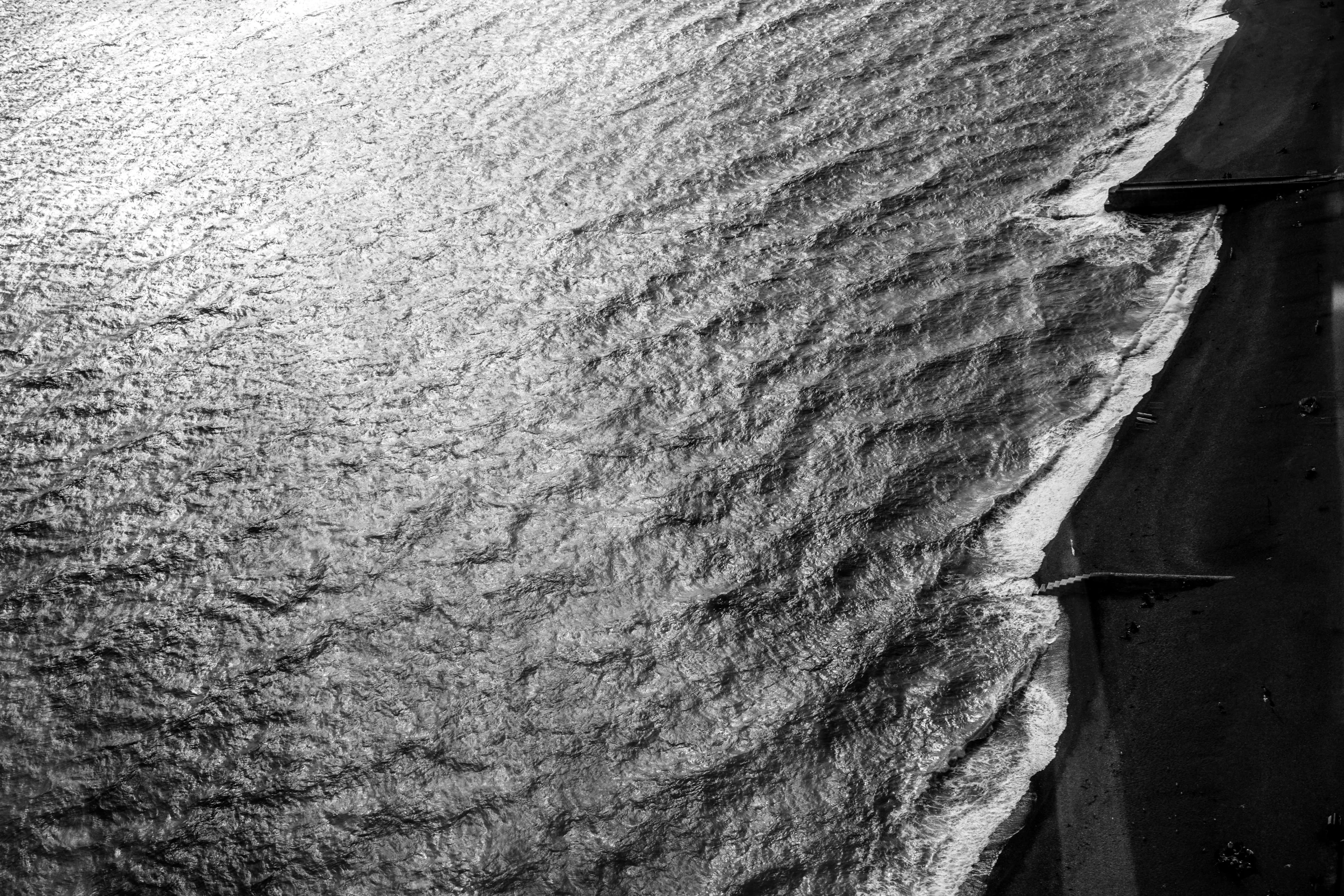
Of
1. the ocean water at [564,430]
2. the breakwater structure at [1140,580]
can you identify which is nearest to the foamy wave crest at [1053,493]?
the ocean water at [564,430]

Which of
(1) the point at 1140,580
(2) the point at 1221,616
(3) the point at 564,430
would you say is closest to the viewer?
(2) the point at 1221,616

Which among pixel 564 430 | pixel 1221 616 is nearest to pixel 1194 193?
pixel 1221 616

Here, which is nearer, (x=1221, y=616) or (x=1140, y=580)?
(x=1221, y=616)

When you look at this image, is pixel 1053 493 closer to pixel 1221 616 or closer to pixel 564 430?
pixel 1221 616

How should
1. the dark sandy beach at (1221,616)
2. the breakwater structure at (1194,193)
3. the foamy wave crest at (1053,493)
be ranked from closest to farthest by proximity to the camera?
1. the dark sandy beach at (1221,616)
2. the foamy wave crest at (1053,493)
3. the breakwater structure at (1194,193)

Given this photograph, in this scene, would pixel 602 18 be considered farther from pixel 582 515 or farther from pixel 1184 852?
pixel 1184 852

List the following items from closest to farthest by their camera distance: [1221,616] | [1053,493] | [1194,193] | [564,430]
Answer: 1. [1221,616]
2. [1053,493]
3. [564,430]
4. [1194,193]

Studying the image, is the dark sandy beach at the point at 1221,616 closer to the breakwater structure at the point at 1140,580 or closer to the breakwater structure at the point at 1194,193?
the breakwater structure at the point at 1140,580
